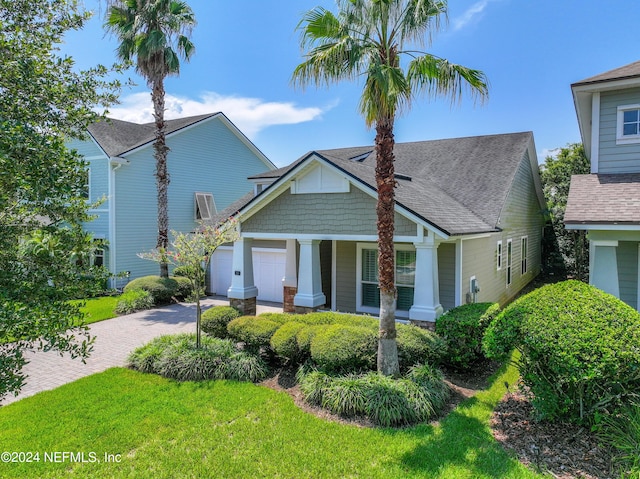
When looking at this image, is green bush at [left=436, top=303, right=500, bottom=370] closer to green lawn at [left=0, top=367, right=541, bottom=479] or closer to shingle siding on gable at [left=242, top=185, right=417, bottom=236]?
green lawn at [left=0, top=367, right=541, bottom=479]

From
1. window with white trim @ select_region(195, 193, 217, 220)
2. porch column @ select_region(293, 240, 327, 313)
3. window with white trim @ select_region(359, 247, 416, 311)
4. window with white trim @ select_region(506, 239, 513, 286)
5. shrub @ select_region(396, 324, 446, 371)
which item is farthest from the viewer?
window with white trim @ select_region(195, 193, 217, 220)

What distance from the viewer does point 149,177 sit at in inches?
799

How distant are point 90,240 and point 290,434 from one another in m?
4.19

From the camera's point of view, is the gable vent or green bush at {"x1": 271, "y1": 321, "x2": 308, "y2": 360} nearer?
green bush at {"x1": 271, "y1": 321, "x2": 308, "y2": 360}

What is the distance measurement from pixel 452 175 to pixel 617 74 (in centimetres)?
611

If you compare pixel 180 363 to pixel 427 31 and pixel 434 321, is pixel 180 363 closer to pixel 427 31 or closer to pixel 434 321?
pixel 434 321

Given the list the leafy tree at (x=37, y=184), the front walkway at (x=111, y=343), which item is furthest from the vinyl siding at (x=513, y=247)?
the leafy tree at (x=37, y=184)

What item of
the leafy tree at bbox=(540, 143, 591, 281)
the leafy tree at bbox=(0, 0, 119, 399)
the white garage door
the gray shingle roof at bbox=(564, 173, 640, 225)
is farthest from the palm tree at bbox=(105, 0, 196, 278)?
the leafy tree at bbox=(540, 143, 591, 281)

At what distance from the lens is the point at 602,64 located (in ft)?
42.0

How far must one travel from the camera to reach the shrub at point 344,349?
7.24 meters

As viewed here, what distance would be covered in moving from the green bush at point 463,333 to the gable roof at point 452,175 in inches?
78.0

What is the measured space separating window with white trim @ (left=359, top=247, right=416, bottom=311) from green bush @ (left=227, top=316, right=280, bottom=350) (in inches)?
180

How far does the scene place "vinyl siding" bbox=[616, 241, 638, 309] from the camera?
31.3 feet

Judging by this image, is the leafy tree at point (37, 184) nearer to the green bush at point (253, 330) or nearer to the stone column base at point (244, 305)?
the green bush at point (253, 330)
